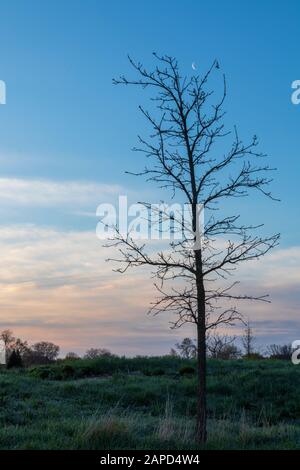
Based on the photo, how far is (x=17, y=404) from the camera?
17.4 meters

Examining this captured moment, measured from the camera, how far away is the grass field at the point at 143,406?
452 inches

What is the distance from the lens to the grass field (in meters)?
11.5

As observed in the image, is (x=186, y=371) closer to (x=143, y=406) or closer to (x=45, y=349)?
(x=143, y=406)

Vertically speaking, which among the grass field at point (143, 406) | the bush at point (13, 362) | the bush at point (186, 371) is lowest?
the grass field at point (143, 406)

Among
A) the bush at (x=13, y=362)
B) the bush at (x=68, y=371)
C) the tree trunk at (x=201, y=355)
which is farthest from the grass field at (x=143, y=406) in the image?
the bush at (x=13, y=362)

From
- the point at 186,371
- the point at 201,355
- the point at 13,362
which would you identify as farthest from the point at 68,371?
the point at 201,355

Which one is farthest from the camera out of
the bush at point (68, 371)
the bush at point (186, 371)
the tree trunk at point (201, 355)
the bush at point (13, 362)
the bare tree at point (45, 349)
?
the bare tree at point (45, 349)

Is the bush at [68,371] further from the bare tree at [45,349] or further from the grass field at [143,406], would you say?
the bare tree at [45,349]

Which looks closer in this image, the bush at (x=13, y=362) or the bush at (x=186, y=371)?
the bush at (x=186, y=371)

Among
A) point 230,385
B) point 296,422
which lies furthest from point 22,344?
point 296,422

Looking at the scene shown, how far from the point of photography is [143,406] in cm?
2017

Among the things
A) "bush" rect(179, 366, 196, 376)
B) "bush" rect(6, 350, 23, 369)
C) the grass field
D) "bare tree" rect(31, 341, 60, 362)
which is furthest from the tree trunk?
"bare tree" rect(31, 341, 60, 362)
